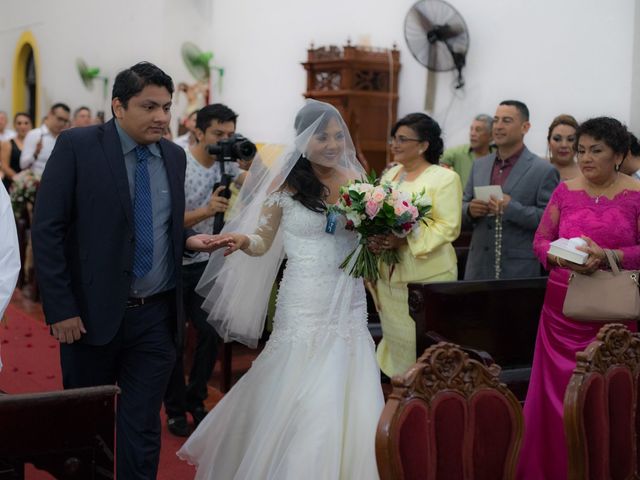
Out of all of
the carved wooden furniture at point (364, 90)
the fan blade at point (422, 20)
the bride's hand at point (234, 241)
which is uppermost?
the fan blade at point (422, 20)

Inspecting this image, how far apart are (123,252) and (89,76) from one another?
537 inches

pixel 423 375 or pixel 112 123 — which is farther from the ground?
pixel 112 123

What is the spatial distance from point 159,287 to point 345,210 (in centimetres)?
83

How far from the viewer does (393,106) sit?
9.56m

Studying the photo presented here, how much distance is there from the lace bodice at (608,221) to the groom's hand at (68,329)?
2.27 metres

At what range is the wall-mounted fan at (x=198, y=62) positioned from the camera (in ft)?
42.9

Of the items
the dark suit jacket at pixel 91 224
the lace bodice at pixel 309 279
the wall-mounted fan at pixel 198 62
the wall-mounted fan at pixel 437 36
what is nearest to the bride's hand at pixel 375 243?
the lace bodice at pixel 309 279

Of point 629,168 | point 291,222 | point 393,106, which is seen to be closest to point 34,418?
point 291,222

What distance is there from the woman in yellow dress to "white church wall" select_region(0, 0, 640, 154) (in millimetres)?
966

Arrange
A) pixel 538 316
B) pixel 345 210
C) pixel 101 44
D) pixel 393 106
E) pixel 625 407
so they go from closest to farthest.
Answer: pixel 625 407 → pixel 345 210 → pixel 538 316 → pixel 393 106 → pixel 101 44

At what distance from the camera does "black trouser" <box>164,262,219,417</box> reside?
484 centimetres

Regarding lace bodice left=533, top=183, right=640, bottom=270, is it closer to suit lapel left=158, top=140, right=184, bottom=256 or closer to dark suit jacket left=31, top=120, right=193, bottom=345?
suit lapel left=158, top=140, right=184, bottom=256

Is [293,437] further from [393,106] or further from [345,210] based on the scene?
[393,106]

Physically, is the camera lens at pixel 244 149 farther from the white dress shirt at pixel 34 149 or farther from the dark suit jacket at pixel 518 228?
the white dress shirt at pixel 34 149
